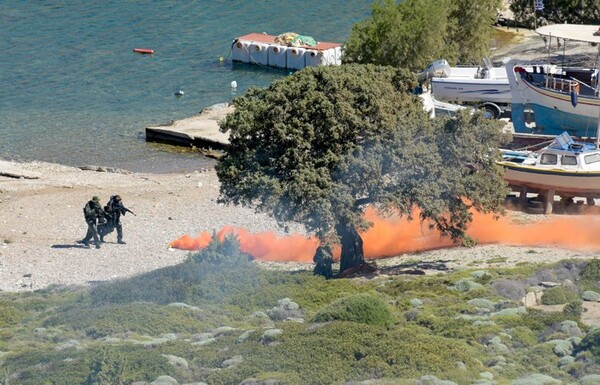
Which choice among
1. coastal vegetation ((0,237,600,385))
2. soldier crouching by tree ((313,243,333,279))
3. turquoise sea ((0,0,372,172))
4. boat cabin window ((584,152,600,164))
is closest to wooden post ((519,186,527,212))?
boat cabin window ((584,152,600,164))

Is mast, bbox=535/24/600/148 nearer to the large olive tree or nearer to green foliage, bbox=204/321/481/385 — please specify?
the large olive tree

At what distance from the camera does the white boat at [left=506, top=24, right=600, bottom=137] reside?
4944 centimetres

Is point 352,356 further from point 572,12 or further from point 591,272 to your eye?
point 572,12

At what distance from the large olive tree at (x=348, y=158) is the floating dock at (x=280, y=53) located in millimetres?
35421

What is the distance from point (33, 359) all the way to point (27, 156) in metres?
30.8

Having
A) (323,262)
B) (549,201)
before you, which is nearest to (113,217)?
(323,262)

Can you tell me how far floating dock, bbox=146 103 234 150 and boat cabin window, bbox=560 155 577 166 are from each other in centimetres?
1779

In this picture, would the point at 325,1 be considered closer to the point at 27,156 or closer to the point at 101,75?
the point at 101,75

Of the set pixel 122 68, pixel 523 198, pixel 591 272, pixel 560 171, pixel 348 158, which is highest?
pixel 348 158

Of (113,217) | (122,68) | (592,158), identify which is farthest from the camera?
(122,68)

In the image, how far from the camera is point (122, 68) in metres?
73.8

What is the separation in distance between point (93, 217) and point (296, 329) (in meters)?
13.7

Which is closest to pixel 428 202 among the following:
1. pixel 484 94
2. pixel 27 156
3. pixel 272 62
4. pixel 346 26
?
pixel 484 94

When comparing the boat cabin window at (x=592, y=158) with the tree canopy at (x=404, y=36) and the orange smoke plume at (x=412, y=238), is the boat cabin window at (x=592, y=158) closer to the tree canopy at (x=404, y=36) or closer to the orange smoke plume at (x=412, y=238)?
the orange smoke plume at (x=412, y=238)
